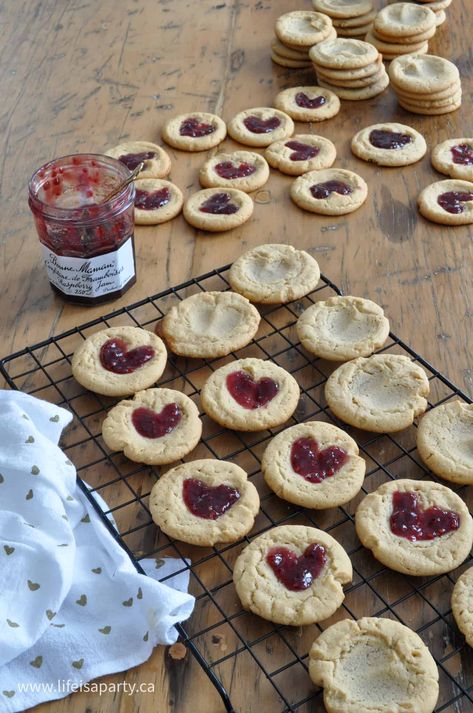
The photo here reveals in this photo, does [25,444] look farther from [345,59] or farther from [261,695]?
[345,59]

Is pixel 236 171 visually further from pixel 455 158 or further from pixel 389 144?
pixel 455 158

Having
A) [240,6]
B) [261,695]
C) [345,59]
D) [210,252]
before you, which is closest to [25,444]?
[261,695]

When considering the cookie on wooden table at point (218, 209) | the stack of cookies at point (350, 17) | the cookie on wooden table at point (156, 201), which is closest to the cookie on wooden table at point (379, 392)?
the cookie on wooden table at point (218, 209)

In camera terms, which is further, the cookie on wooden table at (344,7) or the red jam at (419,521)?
the cookie on wooden table at (344,7)

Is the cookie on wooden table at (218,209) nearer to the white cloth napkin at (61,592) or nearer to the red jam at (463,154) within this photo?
the red jam at (463,154)

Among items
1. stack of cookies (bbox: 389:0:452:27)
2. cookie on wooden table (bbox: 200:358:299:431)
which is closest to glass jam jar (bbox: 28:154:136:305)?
cookie on wooden table (bbox: 200:358:299:431)

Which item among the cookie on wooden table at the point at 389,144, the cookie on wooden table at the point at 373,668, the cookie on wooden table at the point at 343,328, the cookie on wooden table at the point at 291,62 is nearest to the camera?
the cookie on wooden table at the point at 373,668
